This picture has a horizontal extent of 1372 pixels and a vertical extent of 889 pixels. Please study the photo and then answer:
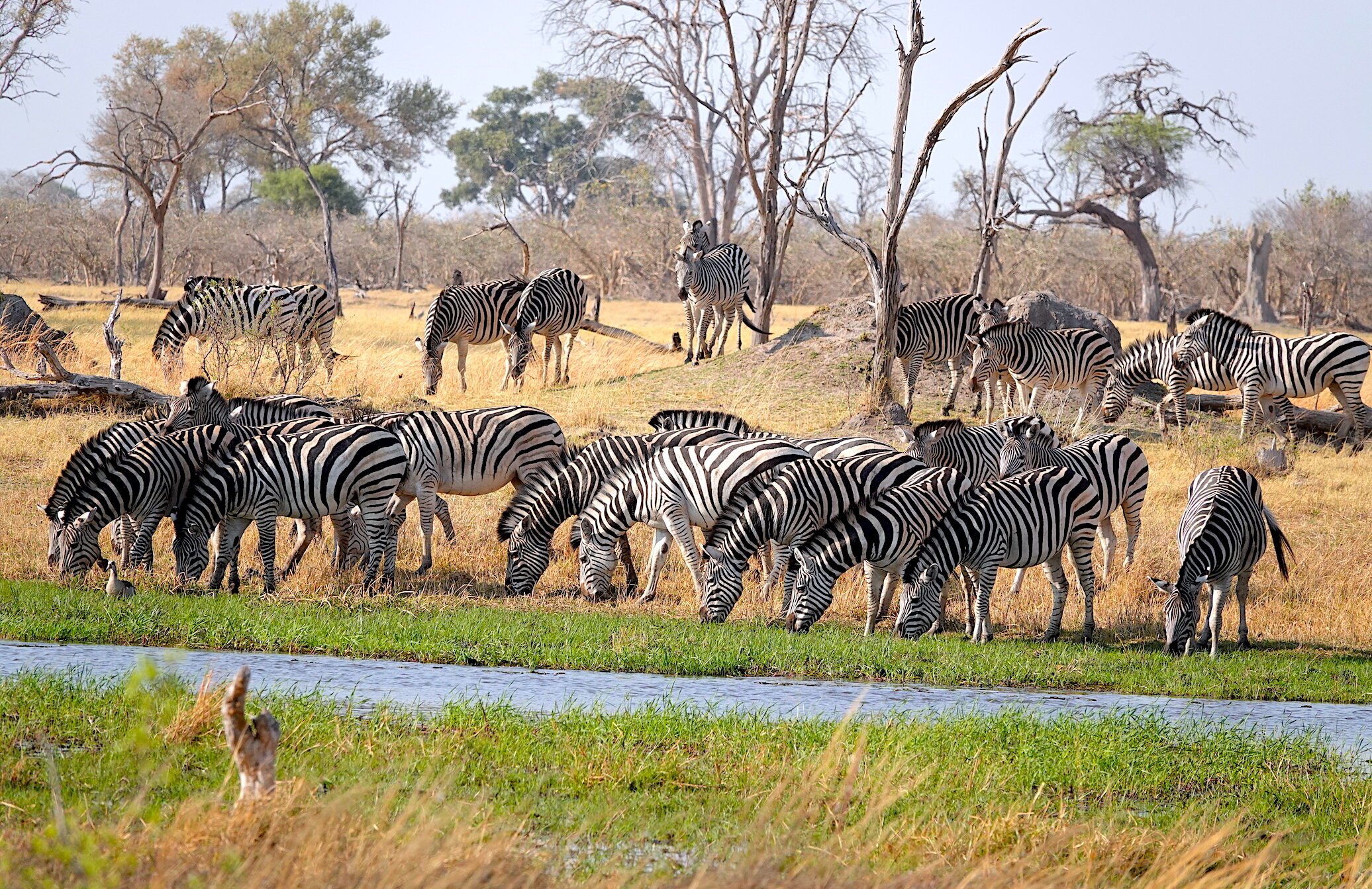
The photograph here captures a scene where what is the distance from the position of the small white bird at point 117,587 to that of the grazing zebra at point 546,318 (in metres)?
9.94

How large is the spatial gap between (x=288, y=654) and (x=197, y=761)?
2854mm

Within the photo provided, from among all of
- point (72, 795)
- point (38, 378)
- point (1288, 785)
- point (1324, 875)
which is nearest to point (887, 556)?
point (1288, 785)

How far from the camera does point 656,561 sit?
1134 cm

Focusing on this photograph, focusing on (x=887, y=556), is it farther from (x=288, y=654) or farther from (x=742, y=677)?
(x=288, y=654)

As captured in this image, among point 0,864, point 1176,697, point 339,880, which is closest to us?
point 0,864

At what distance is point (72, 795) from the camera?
488 centimetres

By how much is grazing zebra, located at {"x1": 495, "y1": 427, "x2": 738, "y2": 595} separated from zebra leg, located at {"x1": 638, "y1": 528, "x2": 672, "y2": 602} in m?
0.25

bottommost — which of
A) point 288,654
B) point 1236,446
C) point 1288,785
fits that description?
point 288,654

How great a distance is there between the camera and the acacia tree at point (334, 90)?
4847cm

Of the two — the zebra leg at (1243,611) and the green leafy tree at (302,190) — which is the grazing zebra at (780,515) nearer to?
the zebra leg at (1243,611)

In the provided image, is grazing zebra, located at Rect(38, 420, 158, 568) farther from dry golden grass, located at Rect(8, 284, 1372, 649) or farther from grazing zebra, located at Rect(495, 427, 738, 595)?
grazing zebra, located at Rect(495, 427, 738, 595)

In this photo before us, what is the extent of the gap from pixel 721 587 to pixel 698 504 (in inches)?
44.0

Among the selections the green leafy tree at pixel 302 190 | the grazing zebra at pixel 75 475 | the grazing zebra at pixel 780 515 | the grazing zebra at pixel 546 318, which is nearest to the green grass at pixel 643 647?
the grazing zebra at pixel 780 515

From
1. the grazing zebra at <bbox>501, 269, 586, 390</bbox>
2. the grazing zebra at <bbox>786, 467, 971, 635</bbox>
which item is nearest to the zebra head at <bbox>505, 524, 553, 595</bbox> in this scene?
the grazing zebra at <bbox>786, 467, 971, 635</bbox>
